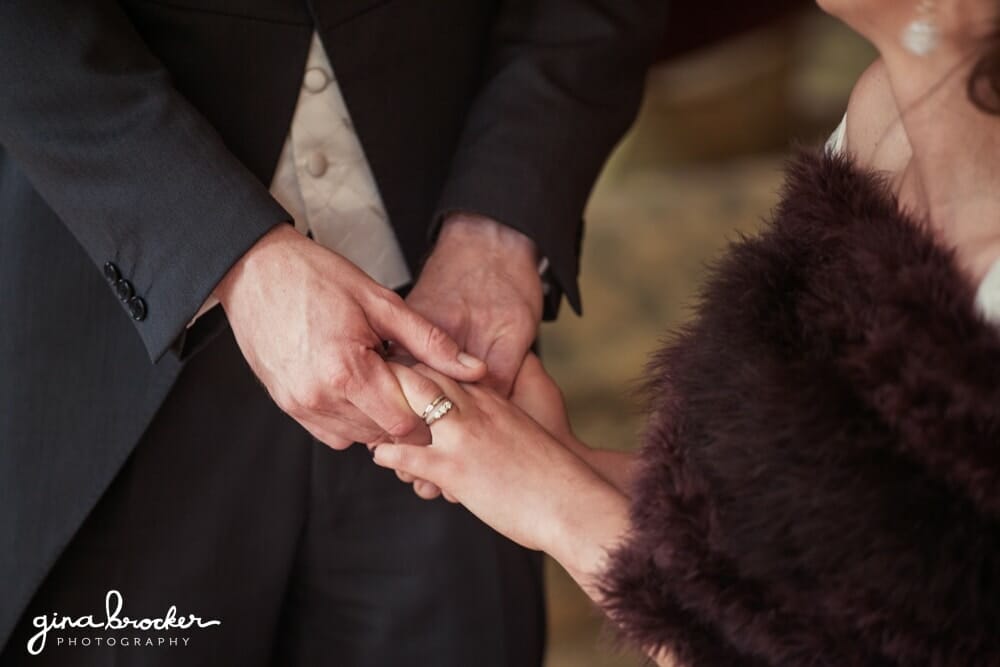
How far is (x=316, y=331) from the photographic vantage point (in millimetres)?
1060

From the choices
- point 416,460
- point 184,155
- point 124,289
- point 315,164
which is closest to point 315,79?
Answer: point 315,164

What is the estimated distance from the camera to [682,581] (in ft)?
2.98

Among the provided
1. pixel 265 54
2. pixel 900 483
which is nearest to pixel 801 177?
pixel 900 483

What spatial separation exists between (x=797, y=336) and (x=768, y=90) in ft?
8.53

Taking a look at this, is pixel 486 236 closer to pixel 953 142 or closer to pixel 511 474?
pixel 511 474

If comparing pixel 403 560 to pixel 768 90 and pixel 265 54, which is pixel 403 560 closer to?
pixel 265 54

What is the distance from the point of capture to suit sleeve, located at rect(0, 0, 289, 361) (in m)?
1.06

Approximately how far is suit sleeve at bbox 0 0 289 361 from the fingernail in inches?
8.5

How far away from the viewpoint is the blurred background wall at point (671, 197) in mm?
2646

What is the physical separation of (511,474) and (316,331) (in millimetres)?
220

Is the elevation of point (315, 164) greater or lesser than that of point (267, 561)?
greater

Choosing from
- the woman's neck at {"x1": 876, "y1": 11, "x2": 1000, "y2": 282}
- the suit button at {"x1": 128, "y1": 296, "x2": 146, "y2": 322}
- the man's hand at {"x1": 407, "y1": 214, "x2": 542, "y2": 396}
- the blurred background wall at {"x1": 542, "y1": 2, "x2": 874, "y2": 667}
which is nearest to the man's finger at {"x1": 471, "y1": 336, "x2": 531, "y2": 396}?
the man's hand at {"x1": 407, "y1": 214, "x2": 542, "y2": 396}

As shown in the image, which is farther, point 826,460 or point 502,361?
point 502,361

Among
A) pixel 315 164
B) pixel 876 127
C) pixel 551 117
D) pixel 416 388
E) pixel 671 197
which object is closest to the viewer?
pixel 876 127
